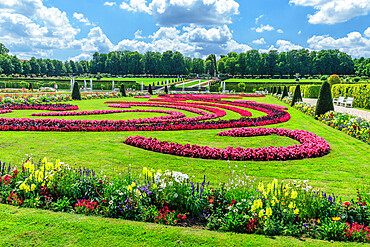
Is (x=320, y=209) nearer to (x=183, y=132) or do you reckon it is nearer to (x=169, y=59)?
(x=183, y=132)

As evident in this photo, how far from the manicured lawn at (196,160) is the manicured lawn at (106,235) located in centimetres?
159

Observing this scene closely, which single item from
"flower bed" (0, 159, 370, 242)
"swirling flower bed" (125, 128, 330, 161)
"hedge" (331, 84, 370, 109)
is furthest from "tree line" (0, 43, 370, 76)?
"flower bed" (0, 159, 370, 242)

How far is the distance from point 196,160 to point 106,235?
3.46m

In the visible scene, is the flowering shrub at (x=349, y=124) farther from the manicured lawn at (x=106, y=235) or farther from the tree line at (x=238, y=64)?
the tree line at (x=238, y=64)

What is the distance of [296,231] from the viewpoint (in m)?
3.26

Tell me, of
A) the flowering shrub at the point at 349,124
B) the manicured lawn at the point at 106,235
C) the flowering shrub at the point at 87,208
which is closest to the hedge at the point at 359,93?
the flowering shrub at the point at 349,124

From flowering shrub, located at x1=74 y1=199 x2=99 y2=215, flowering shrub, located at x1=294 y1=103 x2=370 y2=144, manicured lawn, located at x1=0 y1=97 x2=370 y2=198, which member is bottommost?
manicured lawn, located at x1=0 y1=97 x2=370 y2=198

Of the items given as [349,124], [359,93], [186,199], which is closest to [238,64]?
[359,93]

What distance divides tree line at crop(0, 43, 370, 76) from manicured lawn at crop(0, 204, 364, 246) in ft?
294

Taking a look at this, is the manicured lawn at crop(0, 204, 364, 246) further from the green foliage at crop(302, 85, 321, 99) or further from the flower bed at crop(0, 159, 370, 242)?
the green foliage at crop(302, 85, 321, 99)

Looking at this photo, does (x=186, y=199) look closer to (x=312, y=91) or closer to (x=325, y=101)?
(x=325, y=101)

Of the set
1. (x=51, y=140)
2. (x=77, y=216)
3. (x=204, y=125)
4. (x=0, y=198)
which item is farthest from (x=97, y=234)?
(x=204, y=125)

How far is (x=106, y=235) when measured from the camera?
3146 mm

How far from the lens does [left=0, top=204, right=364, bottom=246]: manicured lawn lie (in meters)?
3.03
